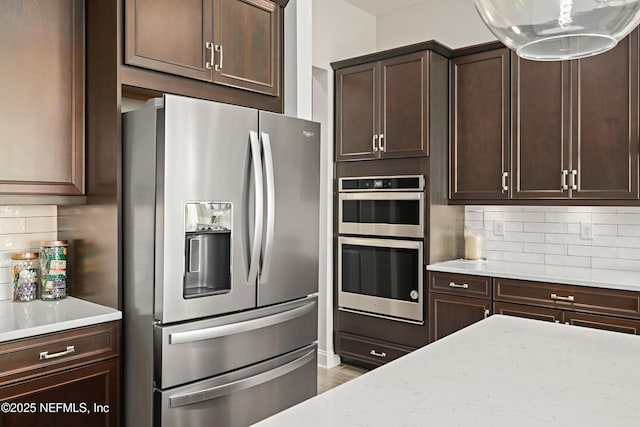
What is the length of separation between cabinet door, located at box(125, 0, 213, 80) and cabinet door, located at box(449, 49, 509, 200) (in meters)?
2.00

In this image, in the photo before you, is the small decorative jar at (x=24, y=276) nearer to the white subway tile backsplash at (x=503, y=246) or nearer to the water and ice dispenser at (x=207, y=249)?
the water and ice dispenser at (x=207, y=249)

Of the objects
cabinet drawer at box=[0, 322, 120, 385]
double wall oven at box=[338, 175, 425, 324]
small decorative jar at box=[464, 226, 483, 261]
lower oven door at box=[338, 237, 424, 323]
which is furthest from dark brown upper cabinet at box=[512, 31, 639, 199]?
cabinet drawer at box=[0, 322, 120, 385]

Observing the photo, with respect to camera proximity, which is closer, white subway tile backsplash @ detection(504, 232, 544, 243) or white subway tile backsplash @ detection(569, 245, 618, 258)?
white subway tile backsplash @ detection(569, 245, 618, 258)

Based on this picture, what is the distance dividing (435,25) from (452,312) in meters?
2.36

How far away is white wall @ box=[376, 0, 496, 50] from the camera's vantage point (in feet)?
12.9

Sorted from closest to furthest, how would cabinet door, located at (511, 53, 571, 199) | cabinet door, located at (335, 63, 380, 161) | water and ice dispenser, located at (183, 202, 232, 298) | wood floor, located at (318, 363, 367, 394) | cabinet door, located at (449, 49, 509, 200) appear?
water and ice dispenser, located at (183, 202, 232, 298), cabinet door, located at (511, 53, 571, 199), cabinet door, located at (449, 49, 509, 200), wood floor, located at (318, 363, 367, 394), cabinet door, located at (335, 63, 380, 161)

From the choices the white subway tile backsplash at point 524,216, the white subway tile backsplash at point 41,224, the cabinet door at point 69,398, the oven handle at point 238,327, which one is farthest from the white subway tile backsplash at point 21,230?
the white subway tile backsplash at point 524,216

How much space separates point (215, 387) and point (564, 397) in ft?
4.76

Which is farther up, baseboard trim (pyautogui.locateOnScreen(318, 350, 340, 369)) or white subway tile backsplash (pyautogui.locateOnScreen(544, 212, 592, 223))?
white subway tile backsplash (pyautogui.locateOnScreen(544, 212, 592, 223))

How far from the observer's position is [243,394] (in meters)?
2.22

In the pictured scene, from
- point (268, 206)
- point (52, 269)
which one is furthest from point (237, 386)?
point (52, 269)

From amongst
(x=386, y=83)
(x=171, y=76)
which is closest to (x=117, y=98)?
(x=171, y=76)

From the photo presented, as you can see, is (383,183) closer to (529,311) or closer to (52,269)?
(529,311)

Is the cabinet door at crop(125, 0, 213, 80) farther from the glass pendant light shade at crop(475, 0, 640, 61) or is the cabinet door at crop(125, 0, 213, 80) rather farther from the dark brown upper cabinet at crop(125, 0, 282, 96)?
the glass pendant light shade at crop(475, 0, 640, 61)
